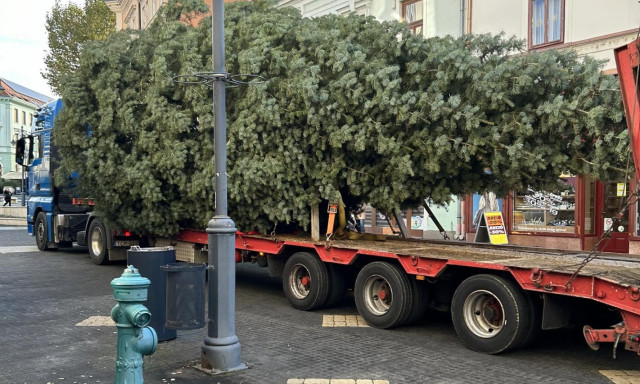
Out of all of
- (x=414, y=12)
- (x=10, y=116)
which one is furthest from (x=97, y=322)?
(x=10, y=116)

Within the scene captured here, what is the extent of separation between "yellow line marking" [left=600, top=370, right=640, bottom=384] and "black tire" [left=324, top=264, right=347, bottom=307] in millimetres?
3715

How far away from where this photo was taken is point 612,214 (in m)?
14.9

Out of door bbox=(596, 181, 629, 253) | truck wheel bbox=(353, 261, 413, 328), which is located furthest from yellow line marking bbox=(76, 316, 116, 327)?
door bbox=(596, 181, 629, 253)

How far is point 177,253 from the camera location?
11.9 m

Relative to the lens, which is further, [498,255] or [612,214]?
[612,214]

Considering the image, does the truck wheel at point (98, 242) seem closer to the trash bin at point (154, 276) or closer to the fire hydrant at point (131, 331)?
the trash bin at point (154, 276)

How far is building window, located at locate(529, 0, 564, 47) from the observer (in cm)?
1549

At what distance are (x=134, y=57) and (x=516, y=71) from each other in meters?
6.78

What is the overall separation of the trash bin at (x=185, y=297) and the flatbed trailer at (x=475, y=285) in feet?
A: 8.38

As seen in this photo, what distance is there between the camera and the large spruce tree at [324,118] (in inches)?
296

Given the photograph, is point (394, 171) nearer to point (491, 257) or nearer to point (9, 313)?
point (491, 257)

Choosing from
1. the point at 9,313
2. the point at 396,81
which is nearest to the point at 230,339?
the point at 396,81

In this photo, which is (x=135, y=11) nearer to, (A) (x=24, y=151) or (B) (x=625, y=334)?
(A) (x=24, y=151)

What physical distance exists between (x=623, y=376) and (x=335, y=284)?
3.93 meters
